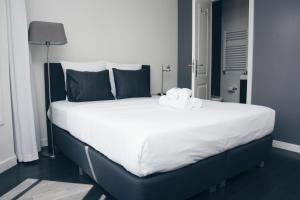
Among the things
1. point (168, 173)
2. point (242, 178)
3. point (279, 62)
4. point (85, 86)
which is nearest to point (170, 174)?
point (168, 173)

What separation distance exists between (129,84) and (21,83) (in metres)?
1.33

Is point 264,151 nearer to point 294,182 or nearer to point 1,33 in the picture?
point 294,182

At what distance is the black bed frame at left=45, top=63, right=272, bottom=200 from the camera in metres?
1.49

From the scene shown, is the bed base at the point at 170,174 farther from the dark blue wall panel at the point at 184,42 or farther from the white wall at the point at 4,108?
the dark blue wall panel at the point at 184,42

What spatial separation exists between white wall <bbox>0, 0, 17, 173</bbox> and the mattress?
0.74 metres

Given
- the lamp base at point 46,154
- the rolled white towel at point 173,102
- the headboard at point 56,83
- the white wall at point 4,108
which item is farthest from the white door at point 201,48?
the white wall at point 4,108

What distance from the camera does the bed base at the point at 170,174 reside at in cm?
149

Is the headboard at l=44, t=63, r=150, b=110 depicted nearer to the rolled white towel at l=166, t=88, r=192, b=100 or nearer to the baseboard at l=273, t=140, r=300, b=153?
the rolled white towel at l=166, t=88, r=192, b=100

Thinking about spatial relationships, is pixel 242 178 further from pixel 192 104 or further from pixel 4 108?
pixel 4 108

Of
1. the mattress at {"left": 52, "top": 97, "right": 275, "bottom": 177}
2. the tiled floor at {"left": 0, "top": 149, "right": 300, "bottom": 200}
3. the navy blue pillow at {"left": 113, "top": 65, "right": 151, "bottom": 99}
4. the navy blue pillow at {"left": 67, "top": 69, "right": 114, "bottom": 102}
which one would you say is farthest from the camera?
the navy blue pillow at {"left": 113, "top": 65, "right": 151, "bottom": 99}

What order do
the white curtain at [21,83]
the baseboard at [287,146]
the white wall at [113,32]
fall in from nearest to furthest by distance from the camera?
the white curtain at [21,83]
the baseboard at [287,146]
the white wall at [113,32]

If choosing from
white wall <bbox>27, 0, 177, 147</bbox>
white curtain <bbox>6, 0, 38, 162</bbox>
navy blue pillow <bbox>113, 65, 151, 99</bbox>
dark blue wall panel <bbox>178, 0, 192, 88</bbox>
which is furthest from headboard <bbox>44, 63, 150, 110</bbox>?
dark blue wall panel <bbox>178, 0, 192, 88</bbox>

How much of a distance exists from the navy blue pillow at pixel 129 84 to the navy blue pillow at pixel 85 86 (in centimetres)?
24

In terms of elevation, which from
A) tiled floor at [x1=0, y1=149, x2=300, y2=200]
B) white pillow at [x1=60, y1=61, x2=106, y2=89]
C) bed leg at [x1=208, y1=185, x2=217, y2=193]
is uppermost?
white pillow at [x1=60, y1=61, x2=106, y2=89]
